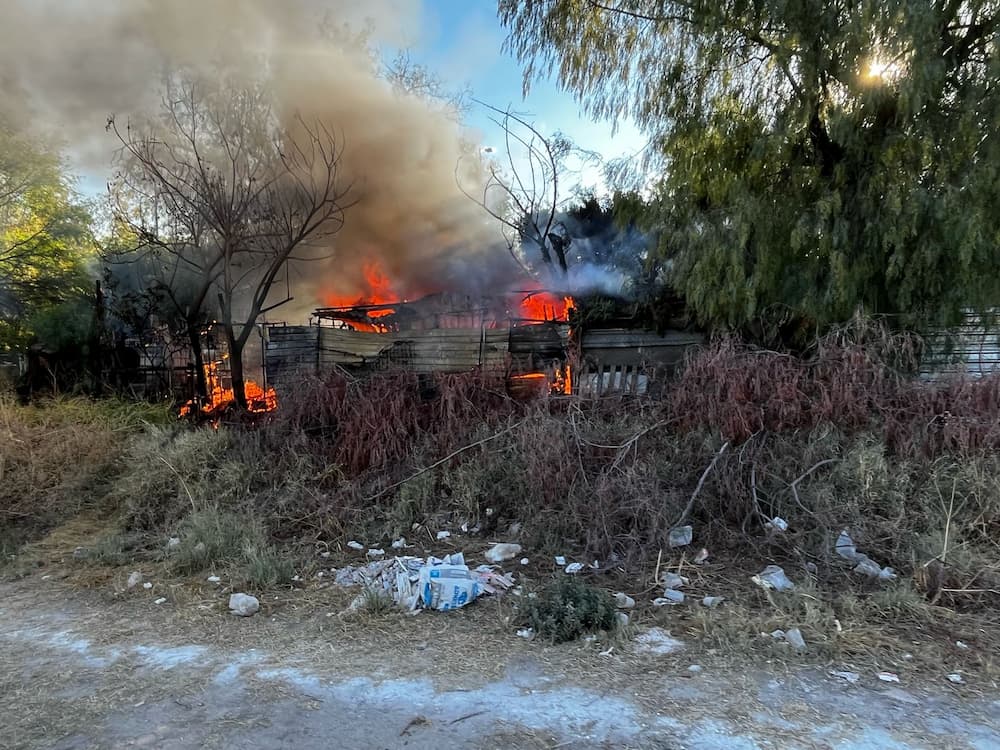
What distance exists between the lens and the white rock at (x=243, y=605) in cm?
380

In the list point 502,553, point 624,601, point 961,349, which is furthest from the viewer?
point 961,349

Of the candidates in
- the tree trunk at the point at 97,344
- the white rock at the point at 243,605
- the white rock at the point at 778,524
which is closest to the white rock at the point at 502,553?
the white rock at the point at 243,605

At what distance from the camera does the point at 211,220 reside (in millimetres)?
9922

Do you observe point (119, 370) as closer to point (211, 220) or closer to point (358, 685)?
point (211, 220)

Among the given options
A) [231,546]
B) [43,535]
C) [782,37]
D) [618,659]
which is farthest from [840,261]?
[43,535]

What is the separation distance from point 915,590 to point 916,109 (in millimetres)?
4257

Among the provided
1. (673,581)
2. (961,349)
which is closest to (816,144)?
(961,349)

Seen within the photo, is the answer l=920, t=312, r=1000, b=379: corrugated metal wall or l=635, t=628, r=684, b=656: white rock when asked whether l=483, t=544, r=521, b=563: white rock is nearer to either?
l=635, t=628, r=684, b=656: white rock

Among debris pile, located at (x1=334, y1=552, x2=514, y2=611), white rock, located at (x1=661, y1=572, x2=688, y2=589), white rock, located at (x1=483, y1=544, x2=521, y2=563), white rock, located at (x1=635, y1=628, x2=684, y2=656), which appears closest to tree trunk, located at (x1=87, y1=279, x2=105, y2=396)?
debris pile, located at (x1=334, y1=552, x2=514, y2=611)

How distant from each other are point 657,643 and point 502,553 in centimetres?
170

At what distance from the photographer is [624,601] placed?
3.82 metres

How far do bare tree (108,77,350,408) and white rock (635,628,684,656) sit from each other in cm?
789

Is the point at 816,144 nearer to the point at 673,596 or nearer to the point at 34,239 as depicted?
the point at 673,596

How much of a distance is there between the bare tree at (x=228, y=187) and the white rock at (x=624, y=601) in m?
7.48
